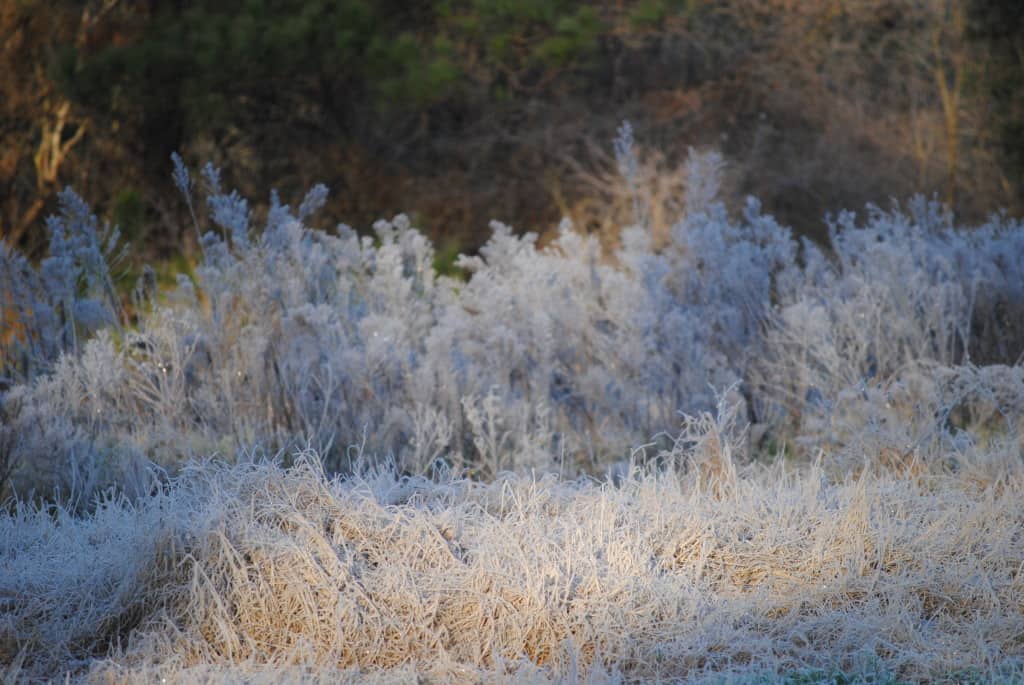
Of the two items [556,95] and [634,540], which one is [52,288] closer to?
[634,540]

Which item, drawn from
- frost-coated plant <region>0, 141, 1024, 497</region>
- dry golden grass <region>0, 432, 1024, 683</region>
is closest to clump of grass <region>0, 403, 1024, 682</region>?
dry golden grass <region>0, 432, 1024, 683</region>

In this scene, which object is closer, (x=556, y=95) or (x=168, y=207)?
(x=168, y=207)

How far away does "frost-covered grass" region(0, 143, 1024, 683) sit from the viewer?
2.97 meters

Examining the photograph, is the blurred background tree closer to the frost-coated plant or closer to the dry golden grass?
the frost-coated plant

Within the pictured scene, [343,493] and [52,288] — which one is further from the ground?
[52,288]

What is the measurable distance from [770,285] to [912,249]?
697 millimetres

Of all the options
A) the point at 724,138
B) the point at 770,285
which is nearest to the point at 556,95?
the point at 724,138

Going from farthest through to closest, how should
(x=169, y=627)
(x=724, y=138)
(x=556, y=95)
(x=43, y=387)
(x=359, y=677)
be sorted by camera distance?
(x=556, y=95), (x=724, y=138), (x=43, y=387), (x=169, y=627), (x=359, y=677)

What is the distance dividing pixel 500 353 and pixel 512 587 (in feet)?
6.65

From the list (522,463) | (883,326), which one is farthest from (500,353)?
(883,326)

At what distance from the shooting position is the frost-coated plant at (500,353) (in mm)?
4523

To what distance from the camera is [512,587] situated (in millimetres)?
3045

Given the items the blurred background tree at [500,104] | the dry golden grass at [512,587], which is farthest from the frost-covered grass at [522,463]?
the blurred background tree at [500,104]

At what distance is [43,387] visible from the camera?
463 centimetres
